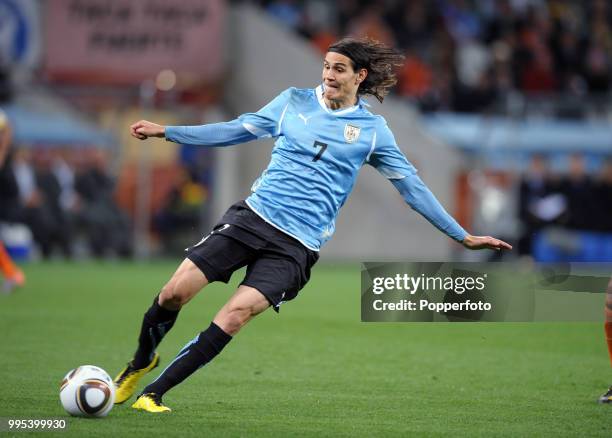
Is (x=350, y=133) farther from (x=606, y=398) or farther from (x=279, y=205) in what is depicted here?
(x=606, y=398)

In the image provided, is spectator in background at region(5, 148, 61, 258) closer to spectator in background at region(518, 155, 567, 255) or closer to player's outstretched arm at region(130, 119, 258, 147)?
spectator in background at region(518, 155, 567, 255)

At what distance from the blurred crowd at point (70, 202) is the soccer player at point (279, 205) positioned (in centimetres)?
1570

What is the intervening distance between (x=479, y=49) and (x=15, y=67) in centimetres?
1057

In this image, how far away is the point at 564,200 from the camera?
2234 centimetres

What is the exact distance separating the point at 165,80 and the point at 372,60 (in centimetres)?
1604

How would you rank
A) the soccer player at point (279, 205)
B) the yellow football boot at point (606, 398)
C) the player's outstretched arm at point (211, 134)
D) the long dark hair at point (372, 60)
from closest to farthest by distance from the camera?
the soccer player at point (279, 205) < the player's outstretched arm at point (211, 134) < the long dark hair at point (372, 60) < the yellow football boot at point (606, 398)

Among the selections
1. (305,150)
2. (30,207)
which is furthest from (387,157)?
(30,207)

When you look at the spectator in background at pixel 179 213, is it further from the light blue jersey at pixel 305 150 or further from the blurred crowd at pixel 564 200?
the light blue jersey at pixel 305 150

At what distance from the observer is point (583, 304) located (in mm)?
8617

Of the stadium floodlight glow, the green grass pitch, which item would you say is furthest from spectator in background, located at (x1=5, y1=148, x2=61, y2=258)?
the green grass pitch

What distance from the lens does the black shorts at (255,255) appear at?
7.07 m

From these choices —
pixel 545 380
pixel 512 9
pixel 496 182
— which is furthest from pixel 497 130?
pixel 545 380

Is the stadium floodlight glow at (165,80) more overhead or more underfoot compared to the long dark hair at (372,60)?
more underfoot
